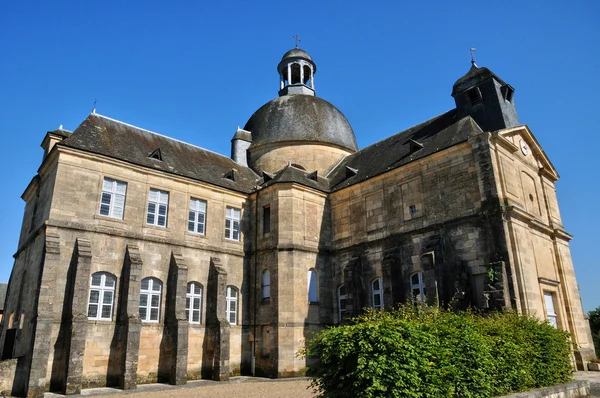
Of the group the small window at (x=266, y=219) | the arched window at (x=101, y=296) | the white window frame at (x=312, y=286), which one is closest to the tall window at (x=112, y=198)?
the arched window at (x=101, y=296)

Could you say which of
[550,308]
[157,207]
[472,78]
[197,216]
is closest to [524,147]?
[472,78]

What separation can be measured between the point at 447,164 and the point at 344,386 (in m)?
12.9

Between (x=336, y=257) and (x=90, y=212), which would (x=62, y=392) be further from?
(x=336, y=257)

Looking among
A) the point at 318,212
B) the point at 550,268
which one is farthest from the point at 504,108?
the point at 318,212

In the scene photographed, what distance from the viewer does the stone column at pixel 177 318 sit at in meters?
16.5

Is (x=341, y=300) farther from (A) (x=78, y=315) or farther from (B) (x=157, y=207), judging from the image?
(A) (x=78, y=315)

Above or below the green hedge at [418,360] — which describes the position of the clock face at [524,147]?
above

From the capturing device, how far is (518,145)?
62.5 ft

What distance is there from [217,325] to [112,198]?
7.06 meters

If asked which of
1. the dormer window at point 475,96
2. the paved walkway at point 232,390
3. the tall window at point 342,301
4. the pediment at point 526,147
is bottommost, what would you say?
the paved walkway at point 232,390

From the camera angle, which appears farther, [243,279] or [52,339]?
[243,279]

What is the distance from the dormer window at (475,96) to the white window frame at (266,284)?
12827 mm

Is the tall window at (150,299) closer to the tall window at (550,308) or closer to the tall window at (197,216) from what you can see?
the tall window at (197,216)

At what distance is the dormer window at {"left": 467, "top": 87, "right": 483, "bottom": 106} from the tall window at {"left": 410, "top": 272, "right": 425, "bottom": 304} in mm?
8817
